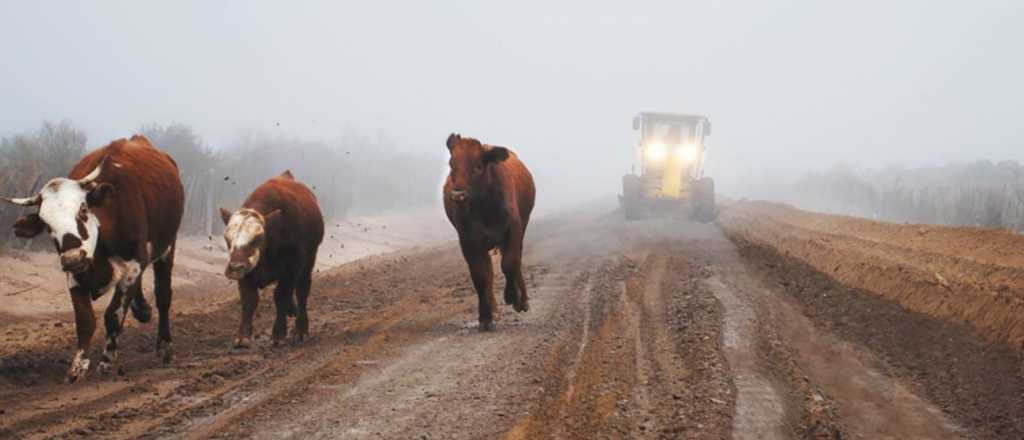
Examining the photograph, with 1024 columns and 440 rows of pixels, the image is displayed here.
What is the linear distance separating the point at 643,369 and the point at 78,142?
2056 cm

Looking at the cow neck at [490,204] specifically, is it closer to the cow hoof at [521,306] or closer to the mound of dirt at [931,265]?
the cow hoof at [521,306]

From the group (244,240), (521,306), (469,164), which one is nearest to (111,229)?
(244,240)

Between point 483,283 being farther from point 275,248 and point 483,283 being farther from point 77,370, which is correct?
point 77,370

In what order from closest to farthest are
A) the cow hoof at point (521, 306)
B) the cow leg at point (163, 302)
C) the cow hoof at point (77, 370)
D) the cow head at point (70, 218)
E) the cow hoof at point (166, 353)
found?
the cow head at point (70, 218) < the cow hoof at point (77, 370) < the cow hoof at point (166, 353) < the cow leg at point (163, 302) < the cow hoof at point (521, 306)

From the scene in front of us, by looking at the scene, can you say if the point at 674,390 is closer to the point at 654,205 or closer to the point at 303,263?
the point at 303,263

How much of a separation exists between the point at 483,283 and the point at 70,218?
14.6ft

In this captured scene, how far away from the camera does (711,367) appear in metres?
8.04

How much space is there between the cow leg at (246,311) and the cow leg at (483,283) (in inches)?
92.3

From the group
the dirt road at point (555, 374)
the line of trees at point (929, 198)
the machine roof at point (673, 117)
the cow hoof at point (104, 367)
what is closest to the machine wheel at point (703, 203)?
the machine roof at point (673, 117)

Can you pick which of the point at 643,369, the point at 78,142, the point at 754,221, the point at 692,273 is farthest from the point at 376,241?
the point at 643,369

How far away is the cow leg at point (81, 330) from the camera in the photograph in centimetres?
771

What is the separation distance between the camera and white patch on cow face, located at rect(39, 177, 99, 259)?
7422 millimetres

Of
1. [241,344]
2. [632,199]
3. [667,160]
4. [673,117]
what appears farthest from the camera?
[673,117]

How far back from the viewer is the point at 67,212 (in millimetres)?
7504
